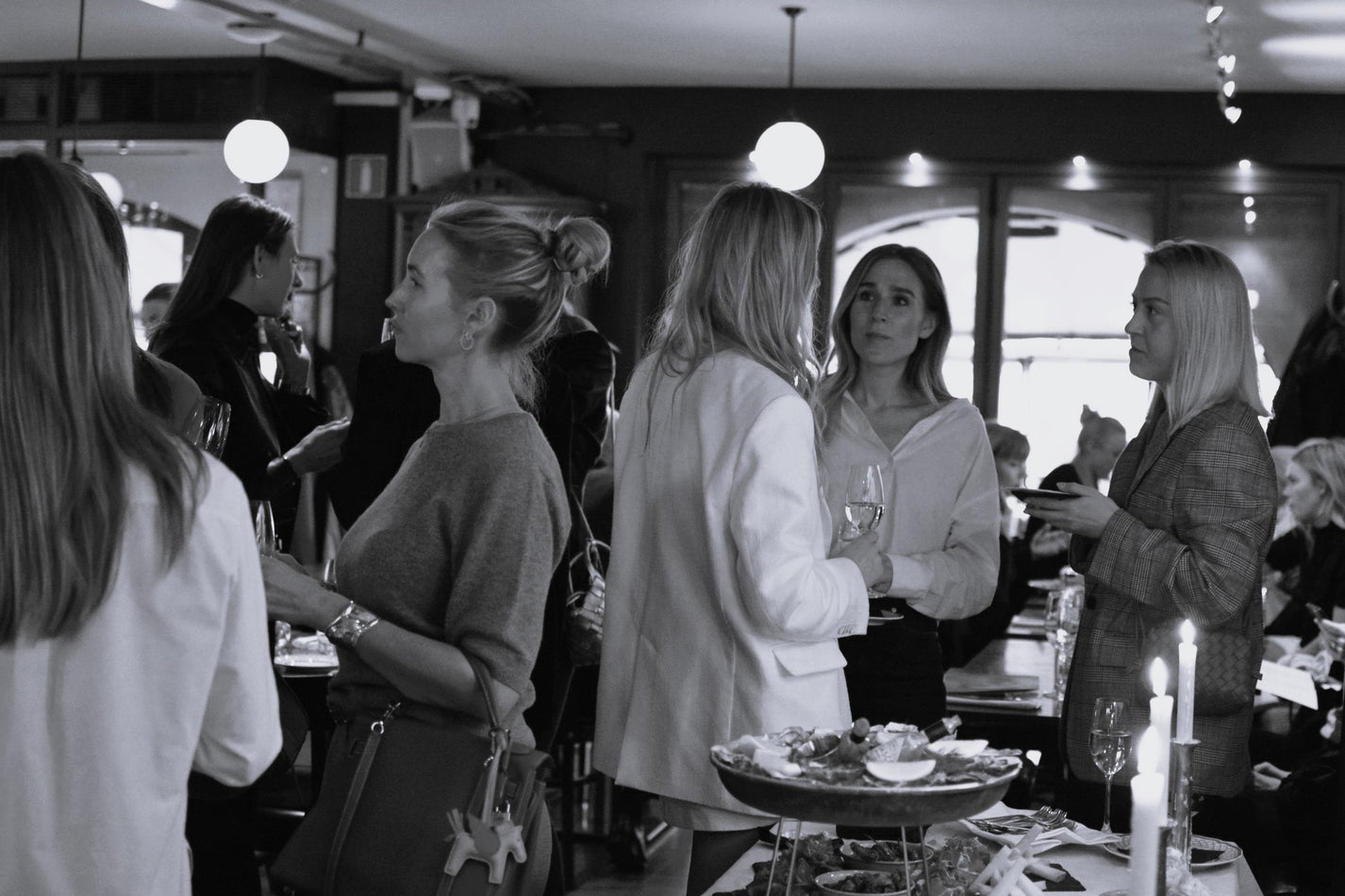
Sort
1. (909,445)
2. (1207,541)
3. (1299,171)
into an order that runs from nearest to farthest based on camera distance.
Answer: (1207,541), (909,445), (1299,171)

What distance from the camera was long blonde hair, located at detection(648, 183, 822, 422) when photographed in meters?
2.25

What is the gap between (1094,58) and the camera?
740 centimetres

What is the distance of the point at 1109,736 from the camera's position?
2188 mm

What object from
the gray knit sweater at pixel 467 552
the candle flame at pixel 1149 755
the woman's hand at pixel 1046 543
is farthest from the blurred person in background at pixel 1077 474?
the candle flame at pixel 1149 755

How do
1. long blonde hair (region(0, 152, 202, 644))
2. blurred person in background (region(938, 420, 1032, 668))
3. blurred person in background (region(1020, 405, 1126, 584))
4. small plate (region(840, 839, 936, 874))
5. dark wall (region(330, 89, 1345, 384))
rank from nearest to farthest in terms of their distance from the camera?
long blonde hair (region(0, 152, 202, 644)) < small plate (region(840, 839, 936, 874)) < blurred person in background (region(938, 420, 1032, 668)) < blurred person in background (region(1020, 405, 1126, 584)) < dark wall (region(330, 89, 1345, 384))

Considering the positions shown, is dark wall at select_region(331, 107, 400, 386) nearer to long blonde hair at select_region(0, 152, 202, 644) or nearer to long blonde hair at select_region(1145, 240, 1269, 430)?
long blonde hair at select_region(1145, 240, 1269, 430)

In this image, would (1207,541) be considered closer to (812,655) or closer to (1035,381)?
(812,655)

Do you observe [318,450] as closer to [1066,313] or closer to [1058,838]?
[1058,838]

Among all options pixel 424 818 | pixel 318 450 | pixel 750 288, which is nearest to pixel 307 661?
pixel 318 450

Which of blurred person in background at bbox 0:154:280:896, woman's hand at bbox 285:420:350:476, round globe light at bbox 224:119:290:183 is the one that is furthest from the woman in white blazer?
round globe light at bbox 224:119:290:183

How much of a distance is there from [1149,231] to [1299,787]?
5448 millimetres

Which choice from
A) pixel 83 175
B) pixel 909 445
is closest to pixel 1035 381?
pixel 909 445

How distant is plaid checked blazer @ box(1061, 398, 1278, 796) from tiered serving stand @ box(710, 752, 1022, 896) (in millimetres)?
1075

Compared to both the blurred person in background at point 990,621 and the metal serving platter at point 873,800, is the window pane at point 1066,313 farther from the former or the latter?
the metal serving platter at point 873,800
